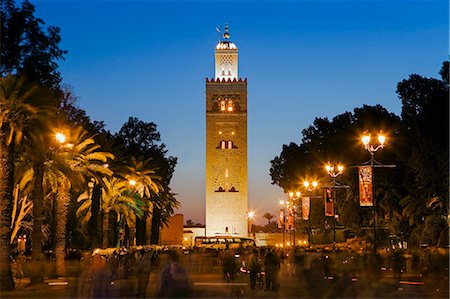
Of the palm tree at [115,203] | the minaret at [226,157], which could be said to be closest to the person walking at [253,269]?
the palm tree at [115,203]

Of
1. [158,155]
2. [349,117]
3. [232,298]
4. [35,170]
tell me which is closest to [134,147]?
[158,155]

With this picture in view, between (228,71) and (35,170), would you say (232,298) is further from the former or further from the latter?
(228,71)

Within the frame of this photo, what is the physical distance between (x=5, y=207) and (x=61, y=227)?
29.1 feet

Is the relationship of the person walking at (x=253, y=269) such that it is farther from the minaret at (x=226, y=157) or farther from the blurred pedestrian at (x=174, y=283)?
the minaret at (x=226, y=157)

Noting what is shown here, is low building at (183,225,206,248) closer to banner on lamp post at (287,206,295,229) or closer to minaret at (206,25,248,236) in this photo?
minaret at (206,25,248,236)

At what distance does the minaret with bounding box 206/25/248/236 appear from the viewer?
320 ft

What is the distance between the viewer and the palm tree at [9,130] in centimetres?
2627

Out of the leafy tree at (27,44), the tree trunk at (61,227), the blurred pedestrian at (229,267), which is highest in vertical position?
the leafy tree at (27,44)

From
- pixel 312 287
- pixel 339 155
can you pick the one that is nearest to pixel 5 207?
pixel 312 287

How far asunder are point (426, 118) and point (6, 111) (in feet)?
99.2

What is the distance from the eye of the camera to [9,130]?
2670 cm

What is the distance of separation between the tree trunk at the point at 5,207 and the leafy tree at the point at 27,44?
30.0 feet

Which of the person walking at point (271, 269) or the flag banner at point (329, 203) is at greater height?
the flag banner at point (329, 203)

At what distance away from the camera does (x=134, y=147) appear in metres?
85.0
